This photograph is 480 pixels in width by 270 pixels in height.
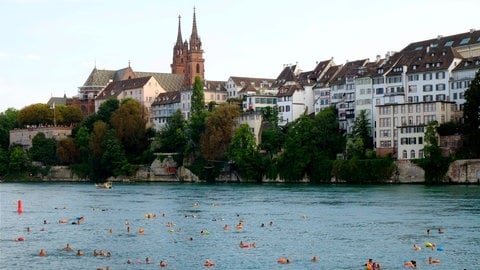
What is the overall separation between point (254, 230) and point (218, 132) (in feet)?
257

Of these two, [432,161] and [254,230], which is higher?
[432,161]

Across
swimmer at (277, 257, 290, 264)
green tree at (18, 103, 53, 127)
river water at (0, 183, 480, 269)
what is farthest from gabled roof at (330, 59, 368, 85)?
swimmer at (277, 257, 290, 264)

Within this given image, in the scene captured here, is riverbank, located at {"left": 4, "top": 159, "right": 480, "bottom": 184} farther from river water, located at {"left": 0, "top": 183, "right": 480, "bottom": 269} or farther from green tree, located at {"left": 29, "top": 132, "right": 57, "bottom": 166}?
river water, located at {"left": 0, "top": 183, "right": 480, "bottom": 269}

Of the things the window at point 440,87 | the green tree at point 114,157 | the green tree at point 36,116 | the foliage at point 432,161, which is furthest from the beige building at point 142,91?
the foliage at point 432,161

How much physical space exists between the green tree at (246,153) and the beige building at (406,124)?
2148 centimetres

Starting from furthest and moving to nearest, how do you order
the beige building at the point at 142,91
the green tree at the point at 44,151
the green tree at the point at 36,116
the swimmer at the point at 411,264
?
the green tree at the point at 36,116, the beige building at the point at 142,91, the green tree at the point at 44,151, the swimmer at the point at 411,264

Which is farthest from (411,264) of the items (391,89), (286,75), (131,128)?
(131,128)

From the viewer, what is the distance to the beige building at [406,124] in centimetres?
11712

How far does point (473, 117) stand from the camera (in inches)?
4368

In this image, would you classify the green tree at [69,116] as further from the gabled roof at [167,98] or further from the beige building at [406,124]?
the beige building at [406,124]

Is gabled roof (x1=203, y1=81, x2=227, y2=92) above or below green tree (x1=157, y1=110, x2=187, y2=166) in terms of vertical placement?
above

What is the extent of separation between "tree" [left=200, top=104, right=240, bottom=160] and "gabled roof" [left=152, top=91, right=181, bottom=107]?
35.5 meters

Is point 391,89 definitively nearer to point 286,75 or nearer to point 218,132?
point 218,132

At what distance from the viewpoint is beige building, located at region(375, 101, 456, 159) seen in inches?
4611
